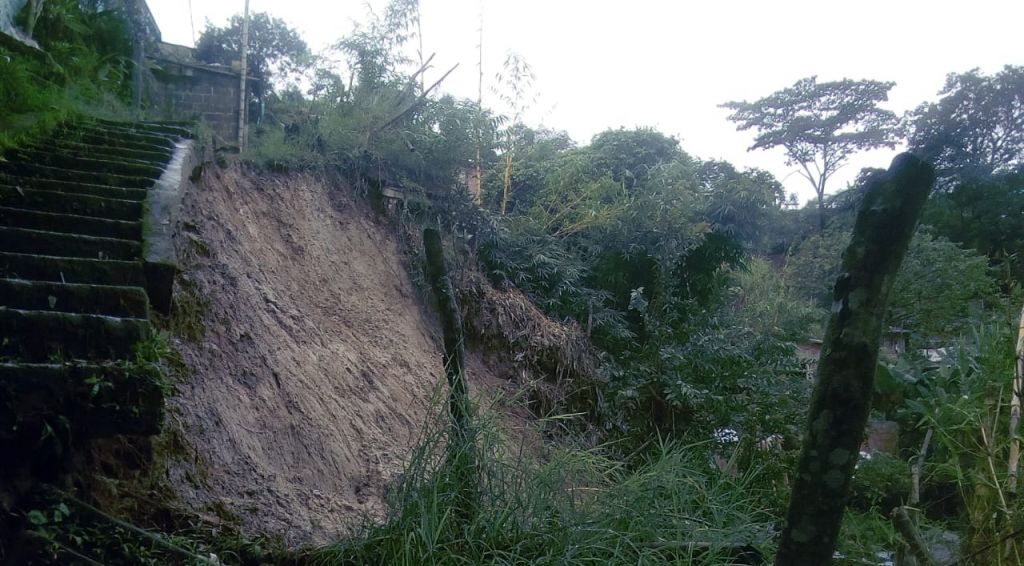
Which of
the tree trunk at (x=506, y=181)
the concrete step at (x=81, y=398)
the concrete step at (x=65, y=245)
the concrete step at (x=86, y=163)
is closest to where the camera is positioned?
the concrete step at (x=81, y=398)

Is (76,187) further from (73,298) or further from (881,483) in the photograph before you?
(881,483)

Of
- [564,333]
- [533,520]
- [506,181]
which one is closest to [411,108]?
[506,181]

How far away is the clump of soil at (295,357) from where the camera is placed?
13.1 ft

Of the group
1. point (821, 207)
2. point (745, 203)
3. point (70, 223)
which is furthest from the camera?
point (745, 203)

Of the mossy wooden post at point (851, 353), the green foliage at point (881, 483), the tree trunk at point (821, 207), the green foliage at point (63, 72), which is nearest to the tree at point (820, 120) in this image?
the tree trunk at point (821, 207)

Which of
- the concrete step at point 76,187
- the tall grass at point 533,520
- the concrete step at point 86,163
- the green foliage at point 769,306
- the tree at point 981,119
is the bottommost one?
the tall grass at point 533,520

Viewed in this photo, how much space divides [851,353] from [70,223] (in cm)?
438

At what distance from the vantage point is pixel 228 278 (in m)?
5.61

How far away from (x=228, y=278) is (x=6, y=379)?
3.20 m

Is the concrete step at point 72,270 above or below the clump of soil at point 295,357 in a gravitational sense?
above

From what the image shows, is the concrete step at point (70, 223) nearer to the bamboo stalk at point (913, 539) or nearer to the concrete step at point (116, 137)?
the concrete step at point (116, 137)

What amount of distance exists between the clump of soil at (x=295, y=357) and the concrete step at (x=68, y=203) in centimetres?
60

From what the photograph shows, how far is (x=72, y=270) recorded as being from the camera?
11.6 ft

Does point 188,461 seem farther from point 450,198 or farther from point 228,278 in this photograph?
point 450,198
